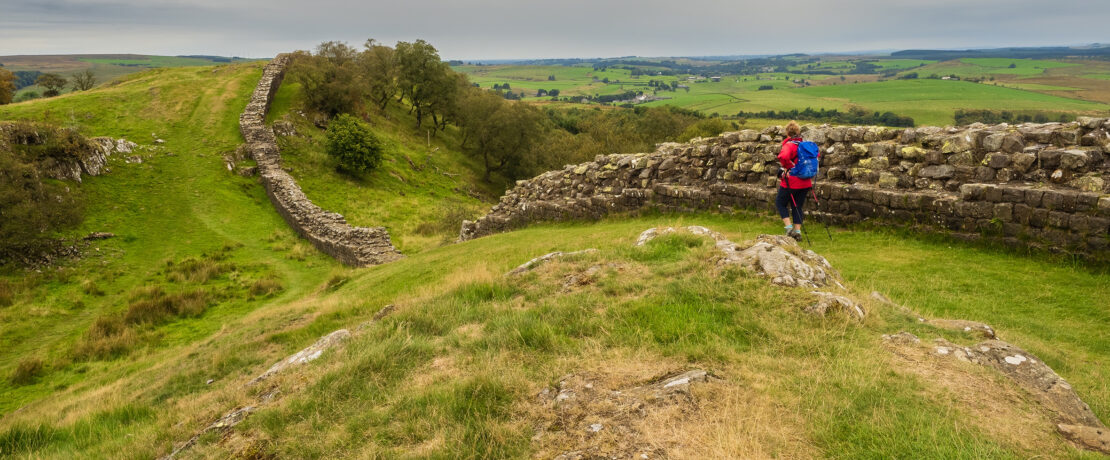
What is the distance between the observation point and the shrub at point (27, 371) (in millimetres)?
12500

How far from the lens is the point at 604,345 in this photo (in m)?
6.07

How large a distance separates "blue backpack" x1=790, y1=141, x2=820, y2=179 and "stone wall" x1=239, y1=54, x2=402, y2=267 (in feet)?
51.6

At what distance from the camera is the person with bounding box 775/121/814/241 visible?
10.8 m

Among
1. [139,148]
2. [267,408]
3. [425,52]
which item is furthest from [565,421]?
[425,52]

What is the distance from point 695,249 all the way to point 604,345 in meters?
3.62

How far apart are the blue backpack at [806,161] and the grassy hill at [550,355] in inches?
73.6

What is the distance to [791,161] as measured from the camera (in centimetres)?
1080

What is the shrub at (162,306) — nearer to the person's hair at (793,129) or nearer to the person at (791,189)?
the person at (791,189)

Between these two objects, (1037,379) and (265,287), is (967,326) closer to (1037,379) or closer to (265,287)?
(1037,379)

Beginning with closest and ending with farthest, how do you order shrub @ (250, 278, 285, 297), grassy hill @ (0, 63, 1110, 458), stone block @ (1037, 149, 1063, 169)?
grassy hill @ (0, 63, 1110, 458) < stone block @ (1037, 149, 1063, 169) < shrub @ (250, 278, 285, 297)

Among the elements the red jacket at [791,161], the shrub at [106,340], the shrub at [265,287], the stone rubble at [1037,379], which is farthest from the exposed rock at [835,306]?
the shrub at [265,287]

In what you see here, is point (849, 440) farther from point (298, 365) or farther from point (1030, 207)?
point (1030, 207)

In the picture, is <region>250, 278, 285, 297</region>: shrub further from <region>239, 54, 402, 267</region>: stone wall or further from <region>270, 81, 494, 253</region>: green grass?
<region>270, 81, 494, 253</region>: green grass

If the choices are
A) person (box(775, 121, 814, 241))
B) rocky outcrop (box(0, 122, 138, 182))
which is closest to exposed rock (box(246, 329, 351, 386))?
person (box(775, 121, 814, 241))
